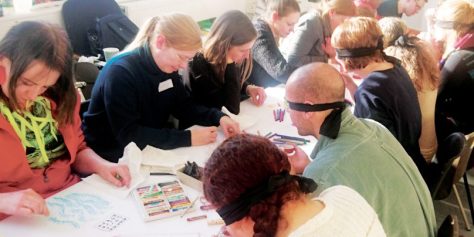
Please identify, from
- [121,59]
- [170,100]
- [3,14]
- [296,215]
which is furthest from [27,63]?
[3,14]

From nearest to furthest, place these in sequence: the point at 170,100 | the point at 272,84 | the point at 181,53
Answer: the point at 181,53
the point at 170,100
the point at 272,84

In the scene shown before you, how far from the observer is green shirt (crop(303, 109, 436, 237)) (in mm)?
1316

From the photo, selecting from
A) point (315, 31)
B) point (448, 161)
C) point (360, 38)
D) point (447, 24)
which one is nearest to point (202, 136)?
point (360, 38)

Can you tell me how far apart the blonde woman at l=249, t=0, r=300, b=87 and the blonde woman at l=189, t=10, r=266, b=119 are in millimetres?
433

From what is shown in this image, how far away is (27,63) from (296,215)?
40.3 inches

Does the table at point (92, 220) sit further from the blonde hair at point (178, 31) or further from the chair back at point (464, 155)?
the chair back at point (464, 155)

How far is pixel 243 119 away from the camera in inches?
89.8

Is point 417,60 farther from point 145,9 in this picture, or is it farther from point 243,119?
point 145,9

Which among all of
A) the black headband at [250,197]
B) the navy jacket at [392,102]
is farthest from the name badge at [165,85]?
the black headband at [250,197]

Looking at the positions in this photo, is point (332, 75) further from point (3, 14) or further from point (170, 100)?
point (3, 14)

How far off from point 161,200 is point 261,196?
2.35ft

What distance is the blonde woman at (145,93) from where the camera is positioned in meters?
Answer: 1.92

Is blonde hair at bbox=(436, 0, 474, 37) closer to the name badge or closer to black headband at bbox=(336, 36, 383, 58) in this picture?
black headband at bbox=(336, 36, 383, 58)

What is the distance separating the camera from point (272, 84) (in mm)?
3139
